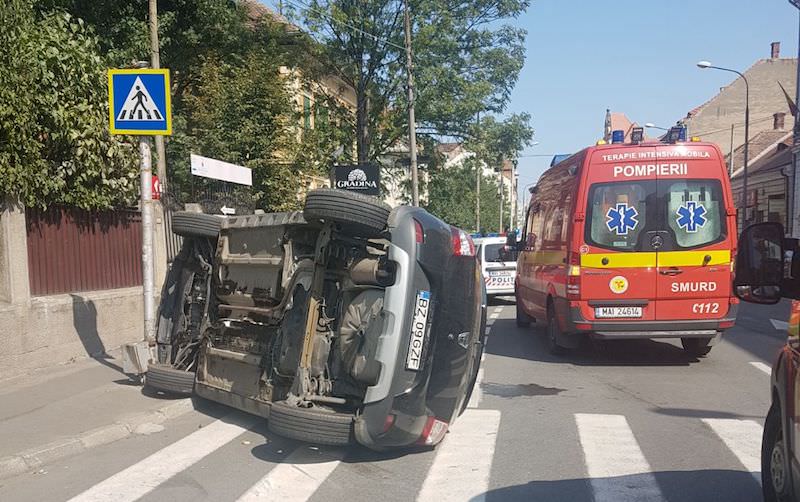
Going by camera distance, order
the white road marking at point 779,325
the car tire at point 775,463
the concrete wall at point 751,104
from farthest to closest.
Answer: the concrete wall at point 751,104
the white road marking at point 779,325
the car tire at point 775,463

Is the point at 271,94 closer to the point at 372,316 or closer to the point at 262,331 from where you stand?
the point at 262,331

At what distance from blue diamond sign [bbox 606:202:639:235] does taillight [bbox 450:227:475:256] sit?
12.4 feet

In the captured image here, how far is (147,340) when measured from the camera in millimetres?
7379

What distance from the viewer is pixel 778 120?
4703 cm

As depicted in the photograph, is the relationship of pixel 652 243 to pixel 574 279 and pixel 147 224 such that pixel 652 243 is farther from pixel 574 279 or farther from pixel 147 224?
pixel 147 224

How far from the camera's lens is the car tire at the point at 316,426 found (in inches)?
191

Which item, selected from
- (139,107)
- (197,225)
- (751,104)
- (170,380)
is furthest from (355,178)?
(751,104)

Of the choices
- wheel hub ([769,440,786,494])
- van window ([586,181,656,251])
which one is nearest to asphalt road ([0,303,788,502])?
wheel hub ([769,440,786,494])

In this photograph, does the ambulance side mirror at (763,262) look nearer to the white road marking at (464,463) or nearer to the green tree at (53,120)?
the white road marking at (464,463)

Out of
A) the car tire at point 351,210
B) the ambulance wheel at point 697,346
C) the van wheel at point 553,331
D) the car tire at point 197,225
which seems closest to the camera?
the car tire at point 351,210

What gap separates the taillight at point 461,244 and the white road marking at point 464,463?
5.19ft

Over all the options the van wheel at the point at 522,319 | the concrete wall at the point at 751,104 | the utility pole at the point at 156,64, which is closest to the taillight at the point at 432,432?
the van wheel at the point at 522,319

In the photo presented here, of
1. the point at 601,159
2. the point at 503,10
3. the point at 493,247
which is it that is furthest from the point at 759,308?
the point at 503,10

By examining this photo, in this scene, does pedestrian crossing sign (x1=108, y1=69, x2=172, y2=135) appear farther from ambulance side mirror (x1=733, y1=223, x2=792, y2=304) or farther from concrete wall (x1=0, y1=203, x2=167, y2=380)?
ambulance side mirror (x1=733, y1=223, x2=792, y2=304)
